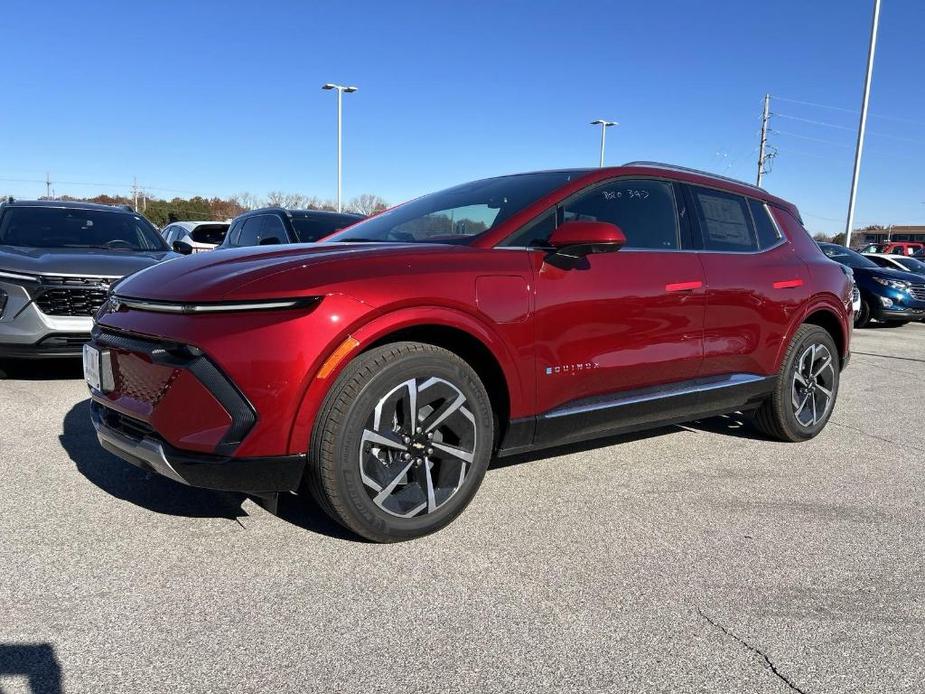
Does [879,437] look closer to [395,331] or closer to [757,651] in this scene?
[757,651]

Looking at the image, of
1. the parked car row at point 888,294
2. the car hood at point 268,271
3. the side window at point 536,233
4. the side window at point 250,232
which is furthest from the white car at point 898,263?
the car hood at point 268,271

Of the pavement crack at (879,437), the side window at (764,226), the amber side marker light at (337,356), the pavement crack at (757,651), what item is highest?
the side window at (764,226)

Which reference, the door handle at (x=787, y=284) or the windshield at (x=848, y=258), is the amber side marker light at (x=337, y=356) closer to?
the door handle at (x=787, y=284)

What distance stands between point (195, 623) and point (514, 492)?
5.60 ft

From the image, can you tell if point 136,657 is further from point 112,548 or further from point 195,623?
point 112,548

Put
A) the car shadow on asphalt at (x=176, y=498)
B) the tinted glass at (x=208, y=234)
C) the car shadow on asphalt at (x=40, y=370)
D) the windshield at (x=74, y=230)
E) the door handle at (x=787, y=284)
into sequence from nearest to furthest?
the car shadow on asphalt at (x=176, y=498)
the door handle at (x=787, y=284)
the car shadow on asphalt at (x=40, y=370)
the windshield at (x=74, y=230)
the tinted glass at (x=208, y=234)

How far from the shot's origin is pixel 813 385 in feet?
15.3

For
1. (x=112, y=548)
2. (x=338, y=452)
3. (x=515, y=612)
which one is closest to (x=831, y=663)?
(x=515, y=612)

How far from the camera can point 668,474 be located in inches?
152

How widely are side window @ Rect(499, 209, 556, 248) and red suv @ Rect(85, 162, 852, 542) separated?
1cm

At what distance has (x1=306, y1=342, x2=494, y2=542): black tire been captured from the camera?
260 centimetres

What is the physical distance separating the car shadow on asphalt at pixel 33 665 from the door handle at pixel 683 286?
3.05 meters

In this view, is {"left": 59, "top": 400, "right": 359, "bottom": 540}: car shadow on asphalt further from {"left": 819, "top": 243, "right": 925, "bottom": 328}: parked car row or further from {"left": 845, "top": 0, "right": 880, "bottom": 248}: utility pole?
{"left": 845, "top": 0, "right": 880, "bottom": 248}: utility pole

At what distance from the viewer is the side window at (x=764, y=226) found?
4445 millimetres
